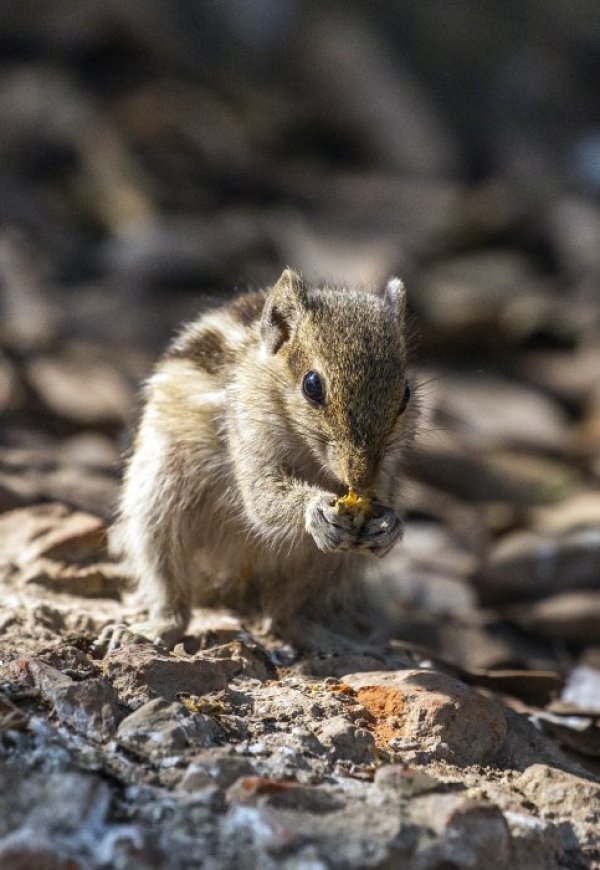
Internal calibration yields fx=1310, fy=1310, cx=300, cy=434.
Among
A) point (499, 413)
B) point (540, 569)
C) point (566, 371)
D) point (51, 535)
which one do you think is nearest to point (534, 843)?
point (51, 535)

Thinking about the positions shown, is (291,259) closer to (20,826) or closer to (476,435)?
(476,435)

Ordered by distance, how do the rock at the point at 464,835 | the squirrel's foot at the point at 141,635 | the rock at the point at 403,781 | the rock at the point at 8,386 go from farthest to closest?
the rock at the point at 8,386, the squirrel's foot at the point at 141,635, the rock at the point at 403,781, the rock at the point at 464,835

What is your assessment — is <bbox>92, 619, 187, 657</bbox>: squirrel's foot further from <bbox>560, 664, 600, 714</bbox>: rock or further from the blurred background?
<bbox>560, 664, 600, 714</bbox>: rock

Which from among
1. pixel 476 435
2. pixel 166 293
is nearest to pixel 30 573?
pixel 476 435

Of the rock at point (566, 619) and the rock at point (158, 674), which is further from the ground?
the rock at point (158, 674)

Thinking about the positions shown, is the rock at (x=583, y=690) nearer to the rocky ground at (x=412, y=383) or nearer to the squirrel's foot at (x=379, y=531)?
the rocky ground at (x=412, y=383)

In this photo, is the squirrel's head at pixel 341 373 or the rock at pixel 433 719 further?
the squirrel's head at pixel 341 373

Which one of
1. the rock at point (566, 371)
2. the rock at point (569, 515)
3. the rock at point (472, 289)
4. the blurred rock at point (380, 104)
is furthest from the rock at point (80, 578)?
the blurred rock at point (380, 104)
